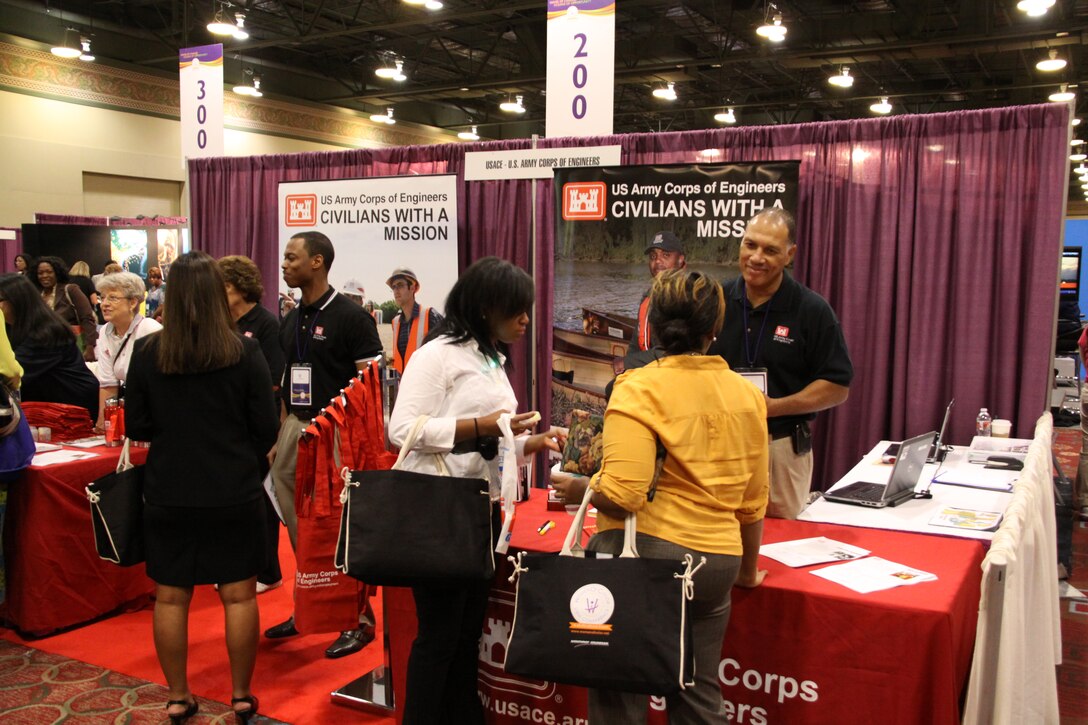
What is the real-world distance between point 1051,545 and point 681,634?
1755 millimetres

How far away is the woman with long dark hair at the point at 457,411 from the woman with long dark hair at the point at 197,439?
2.23 ft

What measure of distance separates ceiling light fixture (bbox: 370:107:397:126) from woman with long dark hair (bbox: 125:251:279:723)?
12542mm

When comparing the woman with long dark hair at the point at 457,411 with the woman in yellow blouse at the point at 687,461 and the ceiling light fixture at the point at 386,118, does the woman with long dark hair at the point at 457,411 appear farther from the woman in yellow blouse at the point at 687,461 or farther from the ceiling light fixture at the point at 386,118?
the ceiling light fixture at the point at 386,118

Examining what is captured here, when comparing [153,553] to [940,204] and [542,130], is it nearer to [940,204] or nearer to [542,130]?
[940,204]

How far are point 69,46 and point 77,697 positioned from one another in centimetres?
921

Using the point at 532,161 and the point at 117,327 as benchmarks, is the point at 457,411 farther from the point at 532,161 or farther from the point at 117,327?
the point at 532,161

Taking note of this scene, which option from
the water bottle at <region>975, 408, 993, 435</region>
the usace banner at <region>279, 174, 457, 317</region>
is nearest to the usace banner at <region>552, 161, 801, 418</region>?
the usace banner at <region>279, 174, 457, 317</region>

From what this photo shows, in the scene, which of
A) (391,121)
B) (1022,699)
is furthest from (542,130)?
(1022,699)

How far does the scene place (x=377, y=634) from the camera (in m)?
3.49

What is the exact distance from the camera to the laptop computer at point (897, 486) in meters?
2.88

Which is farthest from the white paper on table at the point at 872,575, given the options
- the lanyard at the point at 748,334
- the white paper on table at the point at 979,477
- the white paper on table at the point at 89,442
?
the white paper on table at the point at 89,442

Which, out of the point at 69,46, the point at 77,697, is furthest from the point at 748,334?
the point at 69,46

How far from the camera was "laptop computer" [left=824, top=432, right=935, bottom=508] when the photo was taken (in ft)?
9.45

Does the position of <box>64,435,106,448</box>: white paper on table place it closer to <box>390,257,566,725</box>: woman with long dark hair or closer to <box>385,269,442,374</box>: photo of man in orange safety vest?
<box>385,269,442,374</box>: photo of man in orange safety vest
